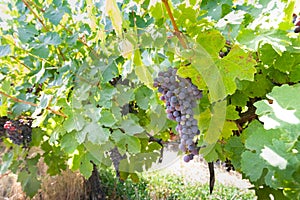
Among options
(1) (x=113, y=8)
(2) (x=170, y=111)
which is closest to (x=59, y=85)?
(2) (x=170, y=111)

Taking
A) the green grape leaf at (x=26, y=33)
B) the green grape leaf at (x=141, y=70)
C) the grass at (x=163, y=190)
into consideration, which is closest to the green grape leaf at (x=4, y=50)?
the green grape leaf at (x=26, y=33)

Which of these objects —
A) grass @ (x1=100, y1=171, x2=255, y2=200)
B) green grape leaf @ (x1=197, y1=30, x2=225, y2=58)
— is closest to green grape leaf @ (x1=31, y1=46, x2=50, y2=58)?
green grape leaf @ (x1=197, y1=30, x2=225, y2=58)

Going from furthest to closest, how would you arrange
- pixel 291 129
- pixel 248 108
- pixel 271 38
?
pixel 248 108 < pixel 271 38 < pixel 291 129

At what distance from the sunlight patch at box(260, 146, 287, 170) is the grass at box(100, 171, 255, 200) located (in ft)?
7.73

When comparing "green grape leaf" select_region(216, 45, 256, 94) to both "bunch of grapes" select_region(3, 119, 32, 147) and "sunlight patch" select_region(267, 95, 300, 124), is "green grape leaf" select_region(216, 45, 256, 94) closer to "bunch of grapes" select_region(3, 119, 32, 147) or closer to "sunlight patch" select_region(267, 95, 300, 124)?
"sunlight patch" select_region(267, 95, 300, 124)

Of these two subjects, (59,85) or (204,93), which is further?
(59,85)

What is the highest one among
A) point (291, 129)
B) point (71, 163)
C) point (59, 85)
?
point (59, 85)

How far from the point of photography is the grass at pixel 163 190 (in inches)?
109

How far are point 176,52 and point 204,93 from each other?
121 mm

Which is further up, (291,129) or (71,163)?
(71,163)

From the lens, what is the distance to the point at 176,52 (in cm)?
67

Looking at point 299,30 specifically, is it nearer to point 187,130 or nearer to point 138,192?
point 187,130

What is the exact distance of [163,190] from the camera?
2.88 metres

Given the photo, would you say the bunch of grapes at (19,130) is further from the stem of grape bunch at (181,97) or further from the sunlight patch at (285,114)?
the sunlight patch at (285,114)
